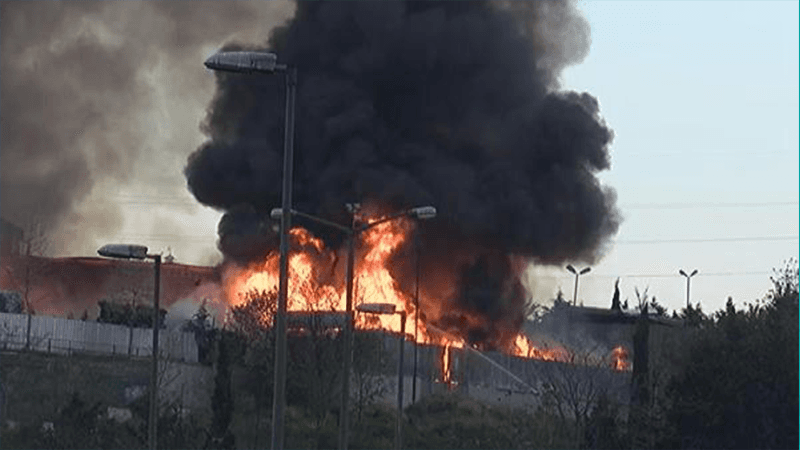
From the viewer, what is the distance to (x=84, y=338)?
92688 mm

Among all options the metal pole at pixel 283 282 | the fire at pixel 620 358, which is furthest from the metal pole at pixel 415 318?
the metal pole at pixel 283 282

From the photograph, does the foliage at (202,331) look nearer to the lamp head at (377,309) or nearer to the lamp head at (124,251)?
the lamp head at (377,309)

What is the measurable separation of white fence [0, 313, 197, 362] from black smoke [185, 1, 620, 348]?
361 inches

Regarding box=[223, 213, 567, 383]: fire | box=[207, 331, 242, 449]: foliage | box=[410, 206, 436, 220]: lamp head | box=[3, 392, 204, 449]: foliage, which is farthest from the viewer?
box=[223, 213, 567, 383]: fire

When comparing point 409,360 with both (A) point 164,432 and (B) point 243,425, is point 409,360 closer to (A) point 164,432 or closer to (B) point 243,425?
(B) point 243,425

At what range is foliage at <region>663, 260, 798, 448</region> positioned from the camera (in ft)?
173

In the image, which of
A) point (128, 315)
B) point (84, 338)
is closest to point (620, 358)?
point (128, 315)

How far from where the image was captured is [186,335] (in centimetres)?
9219

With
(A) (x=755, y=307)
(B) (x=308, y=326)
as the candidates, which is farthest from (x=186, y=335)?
(A) (x=755, y=307)

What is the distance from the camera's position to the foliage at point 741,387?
52.7m

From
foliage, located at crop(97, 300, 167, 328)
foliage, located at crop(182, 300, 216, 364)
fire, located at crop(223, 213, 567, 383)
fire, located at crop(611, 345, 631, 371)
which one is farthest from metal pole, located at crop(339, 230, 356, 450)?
foliage, located at crop(97, 300, 167, 328)

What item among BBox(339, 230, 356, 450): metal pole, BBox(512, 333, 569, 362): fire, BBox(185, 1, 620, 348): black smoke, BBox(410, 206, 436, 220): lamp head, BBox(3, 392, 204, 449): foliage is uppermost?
BBox(185, 1, 620, 348): black smoke

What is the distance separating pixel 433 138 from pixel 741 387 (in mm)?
53819

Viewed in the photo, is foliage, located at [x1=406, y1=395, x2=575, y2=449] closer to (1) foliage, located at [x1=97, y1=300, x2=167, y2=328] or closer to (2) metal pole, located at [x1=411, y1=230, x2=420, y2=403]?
(2) metal pole, located at [x1=411, y1=230, x2=420, y2=403]
